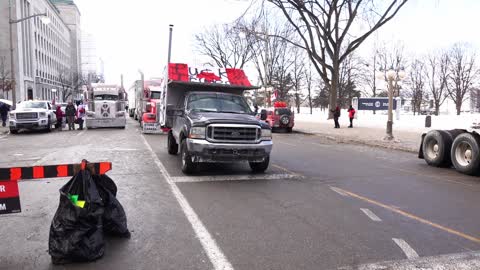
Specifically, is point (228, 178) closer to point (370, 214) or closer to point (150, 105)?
point (370, 214)

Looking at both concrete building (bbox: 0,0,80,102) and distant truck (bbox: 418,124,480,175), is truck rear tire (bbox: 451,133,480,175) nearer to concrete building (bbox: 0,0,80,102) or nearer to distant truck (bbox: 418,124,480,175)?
distant truck (bbox: 418,124,480,175)

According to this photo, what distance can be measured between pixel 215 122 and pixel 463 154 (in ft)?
21.9

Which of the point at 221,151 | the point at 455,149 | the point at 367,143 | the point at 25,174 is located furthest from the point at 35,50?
the point at 25,174

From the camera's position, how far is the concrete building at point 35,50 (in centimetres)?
6938

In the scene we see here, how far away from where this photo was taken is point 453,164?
11.0m

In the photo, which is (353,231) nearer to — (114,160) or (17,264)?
(17,264)

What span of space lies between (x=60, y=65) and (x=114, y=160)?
107 meters

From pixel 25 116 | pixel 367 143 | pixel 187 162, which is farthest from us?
pixel 25 116

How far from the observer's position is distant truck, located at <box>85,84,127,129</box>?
2488 cm

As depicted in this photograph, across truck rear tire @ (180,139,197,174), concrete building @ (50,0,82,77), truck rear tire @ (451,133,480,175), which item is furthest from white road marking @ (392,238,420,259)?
concrete building @ (50,0,82,77)

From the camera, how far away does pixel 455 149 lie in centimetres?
1096

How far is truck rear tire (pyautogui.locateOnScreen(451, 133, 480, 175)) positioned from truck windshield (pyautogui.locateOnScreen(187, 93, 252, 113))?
17.8 ft

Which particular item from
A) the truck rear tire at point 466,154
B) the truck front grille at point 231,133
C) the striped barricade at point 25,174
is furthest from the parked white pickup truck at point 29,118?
the truck rear tire at point 466,154

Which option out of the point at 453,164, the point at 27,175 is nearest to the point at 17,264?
the point at 27,175
